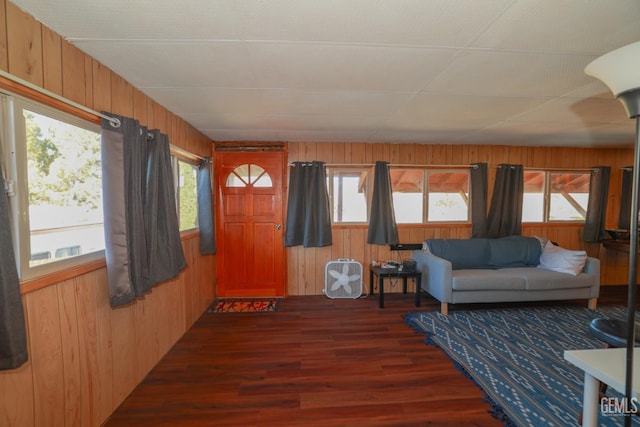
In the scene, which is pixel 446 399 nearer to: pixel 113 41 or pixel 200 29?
pixel 200 29

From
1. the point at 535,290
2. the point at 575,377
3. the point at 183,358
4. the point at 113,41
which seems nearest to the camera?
the point at 113,41

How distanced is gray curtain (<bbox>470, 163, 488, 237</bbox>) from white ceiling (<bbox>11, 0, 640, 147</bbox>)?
131cm

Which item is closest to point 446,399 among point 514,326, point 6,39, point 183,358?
point 514,326

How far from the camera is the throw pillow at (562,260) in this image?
326 centimetres

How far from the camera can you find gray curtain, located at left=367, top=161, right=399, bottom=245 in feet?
12.8

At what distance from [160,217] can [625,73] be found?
2785 millimetres

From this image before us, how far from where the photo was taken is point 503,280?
3182mm

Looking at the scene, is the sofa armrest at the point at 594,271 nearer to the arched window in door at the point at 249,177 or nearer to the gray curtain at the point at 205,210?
the arched window in door at the point at 249,177

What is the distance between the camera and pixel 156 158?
2.10 meters

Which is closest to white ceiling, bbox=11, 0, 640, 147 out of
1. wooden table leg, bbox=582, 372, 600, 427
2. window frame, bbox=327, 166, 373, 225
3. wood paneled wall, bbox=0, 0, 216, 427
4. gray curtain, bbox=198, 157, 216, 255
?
wood paneled wall, bbox=0, 0, 216, 427

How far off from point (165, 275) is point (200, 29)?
5.97 ft

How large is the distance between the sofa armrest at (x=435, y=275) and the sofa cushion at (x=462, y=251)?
0.20 m

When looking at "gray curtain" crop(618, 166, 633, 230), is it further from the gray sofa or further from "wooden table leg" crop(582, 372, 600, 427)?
"wooden table leg" crop(582, 372, 600, 427)

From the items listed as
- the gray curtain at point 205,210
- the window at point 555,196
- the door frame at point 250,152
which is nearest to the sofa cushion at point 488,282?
the window at point 555,196
